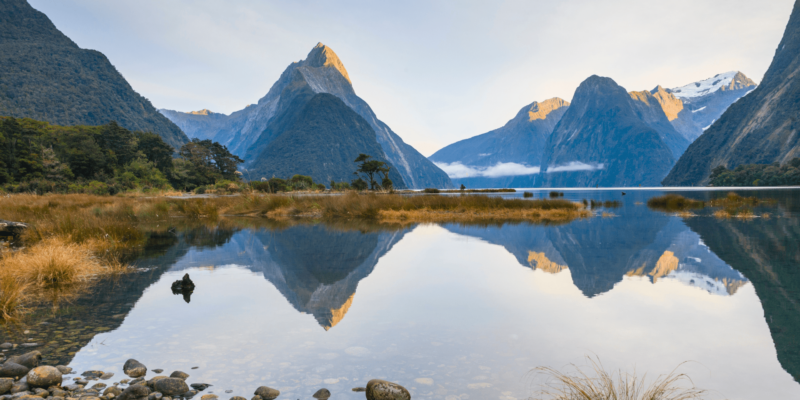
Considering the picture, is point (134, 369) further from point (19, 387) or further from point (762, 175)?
point (762, 175)

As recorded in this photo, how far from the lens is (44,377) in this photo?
12.1 feet

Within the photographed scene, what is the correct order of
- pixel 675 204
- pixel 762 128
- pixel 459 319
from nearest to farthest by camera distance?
pixel 459 319 → pixel 675 204 → pixel 762 128

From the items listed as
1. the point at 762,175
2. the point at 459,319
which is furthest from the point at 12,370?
the point at 762,175

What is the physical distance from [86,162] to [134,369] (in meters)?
73.0

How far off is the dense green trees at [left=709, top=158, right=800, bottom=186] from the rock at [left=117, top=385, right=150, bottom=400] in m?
138

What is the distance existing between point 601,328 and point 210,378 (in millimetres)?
5163

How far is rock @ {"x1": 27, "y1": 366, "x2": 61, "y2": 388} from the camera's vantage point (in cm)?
365

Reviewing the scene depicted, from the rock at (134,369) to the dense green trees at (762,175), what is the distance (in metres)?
138

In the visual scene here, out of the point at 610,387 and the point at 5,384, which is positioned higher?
the point at 610,387

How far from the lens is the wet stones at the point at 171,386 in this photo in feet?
11.8

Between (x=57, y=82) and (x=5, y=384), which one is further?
(x=57, y=82)

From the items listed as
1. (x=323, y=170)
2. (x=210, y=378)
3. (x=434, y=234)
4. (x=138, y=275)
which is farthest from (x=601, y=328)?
(x=323, y=170)

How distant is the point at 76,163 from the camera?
58594 millimetres

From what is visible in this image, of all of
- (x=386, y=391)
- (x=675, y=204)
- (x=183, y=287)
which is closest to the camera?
(x=386, y=391)
